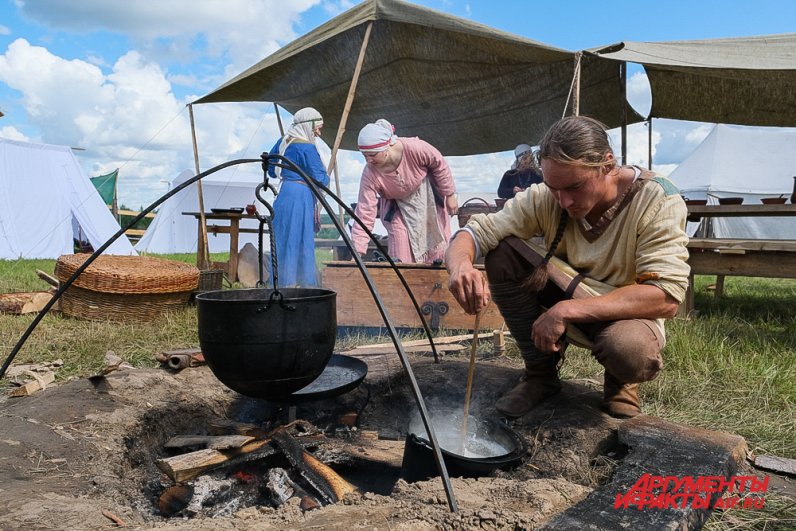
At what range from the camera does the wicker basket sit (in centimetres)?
481

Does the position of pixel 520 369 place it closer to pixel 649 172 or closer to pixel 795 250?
pixel 649 172

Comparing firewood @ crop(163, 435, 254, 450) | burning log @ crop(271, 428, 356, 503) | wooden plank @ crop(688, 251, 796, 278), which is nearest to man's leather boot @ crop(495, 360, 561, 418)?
burning log @ crop(271, 428, 356, 503)

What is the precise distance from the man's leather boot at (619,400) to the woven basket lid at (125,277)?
12.9 ft

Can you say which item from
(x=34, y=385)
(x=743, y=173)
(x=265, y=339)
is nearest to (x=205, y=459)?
(x=265, y=339)

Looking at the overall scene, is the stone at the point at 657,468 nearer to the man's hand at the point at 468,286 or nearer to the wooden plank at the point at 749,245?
the man's hand at the point at 468,286

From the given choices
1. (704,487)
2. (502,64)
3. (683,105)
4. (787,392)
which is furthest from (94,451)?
(683,105)

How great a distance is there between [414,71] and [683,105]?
342cm

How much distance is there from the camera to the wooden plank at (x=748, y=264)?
183 inches

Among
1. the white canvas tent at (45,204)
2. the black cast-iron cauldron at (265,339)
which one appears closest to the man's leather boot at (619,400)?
the black cast-iron cauldron at (265,339)

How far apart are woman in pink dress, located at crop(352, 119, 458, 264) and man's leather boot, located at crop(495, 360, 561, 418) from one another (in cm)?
240

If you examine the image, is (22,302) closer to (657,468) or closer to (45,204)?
(657,468)

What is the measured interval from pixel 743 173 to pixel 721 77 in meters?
10.4

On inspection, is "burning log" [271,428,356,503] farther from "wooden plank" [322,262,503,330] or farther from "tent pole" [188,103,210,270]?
"tent pole" [188,103,210,270]

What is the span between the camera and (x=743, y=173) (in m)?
14.1
